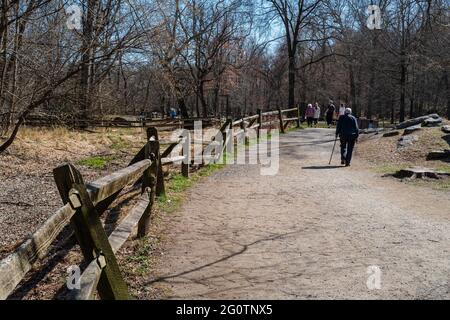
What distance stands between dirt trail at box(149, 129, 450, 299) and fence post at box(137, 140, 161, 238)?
394 millimetres

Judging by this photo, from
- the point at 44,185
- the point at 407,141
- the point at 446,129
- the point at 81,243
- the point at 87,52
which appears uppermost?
the point at 87,52

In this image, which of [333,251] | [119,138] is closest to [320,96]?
→ [119,138]

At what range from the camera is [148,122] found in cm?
2623

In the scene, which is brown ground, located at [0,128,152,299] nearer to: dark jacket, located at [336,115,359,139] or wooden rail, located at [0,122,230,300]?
wooden rail, located at [0,122,230,300]

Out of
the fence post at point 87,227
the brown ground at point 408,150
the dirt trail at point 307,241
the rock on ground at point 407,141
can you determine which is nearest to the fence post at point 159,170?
the dirt trail at point 307,241

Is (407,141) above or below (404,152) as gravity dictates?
above

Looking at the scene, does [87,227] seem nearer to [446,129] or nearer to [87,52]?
[87,52]

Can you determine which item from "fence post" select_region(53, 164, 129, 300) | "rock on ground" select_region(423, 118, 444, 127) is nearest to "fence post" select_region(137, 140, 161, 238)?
"fence post" select_region(53, 164, 129, 300)

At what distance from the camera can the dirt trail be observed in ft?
15.2

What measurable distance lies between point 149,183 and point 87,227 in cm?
356

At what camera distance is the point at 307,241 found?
6156 mm

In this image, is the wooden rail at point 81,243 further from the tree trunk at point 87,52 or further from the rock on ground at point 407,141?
the rock on ground at point 407,141

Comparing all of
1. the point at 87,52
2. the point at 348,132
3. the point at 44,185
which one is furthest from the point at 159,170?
the point at 348,132

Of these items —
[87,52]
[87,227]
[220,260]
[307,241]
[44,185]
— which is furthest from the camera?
[87,52]
